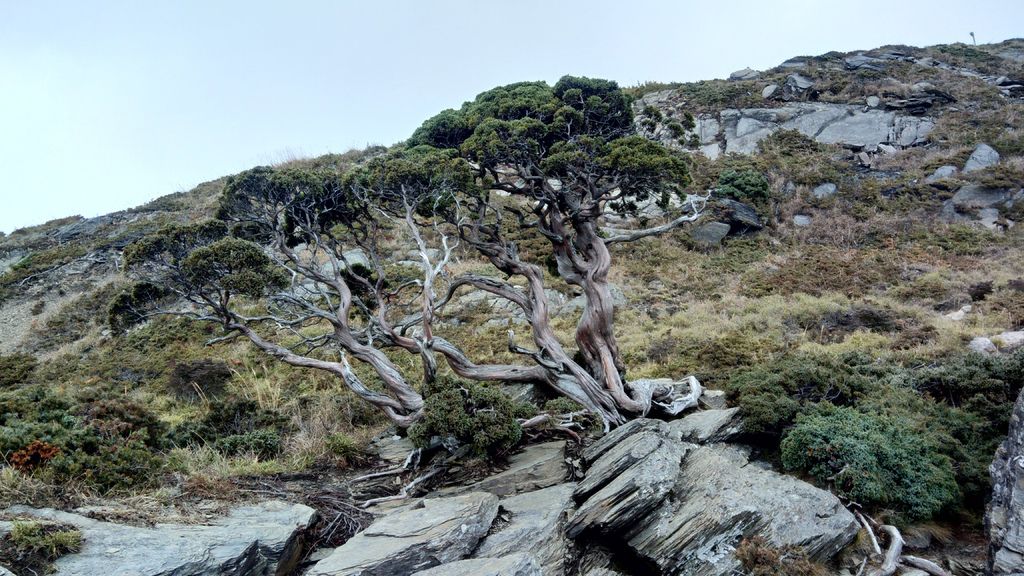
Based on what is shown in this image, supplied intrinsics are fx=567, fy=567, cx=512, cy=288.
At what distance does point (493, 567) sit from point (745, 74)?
48.5 meters

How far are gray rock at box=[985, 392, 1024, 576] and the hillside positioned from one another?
2.26ft

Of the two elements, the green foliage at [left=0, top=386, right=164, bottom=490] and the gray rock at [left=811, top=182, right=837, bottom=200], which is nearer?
the green foliage at [left=0, top=386, right=164, bottom=490]

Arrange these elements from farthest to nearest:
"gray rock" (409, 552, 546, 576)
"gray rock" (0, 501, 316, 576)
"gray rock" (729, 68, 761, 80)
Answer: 1. "gray rock" (729, 68, 761, 80)
2. "gray rock" (0, 501, 316, 576)
3. "gray rock" (409, 552, 546, 576)

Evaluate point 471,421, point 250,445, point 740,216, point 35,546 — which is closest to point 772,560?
point 471,421

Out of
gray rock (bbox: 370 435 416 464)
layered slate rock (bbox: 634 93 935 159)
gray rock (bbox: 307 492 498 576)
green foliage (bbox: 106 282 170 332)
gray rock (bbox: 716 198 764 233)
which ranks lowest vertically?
gray rock (bbox: 370 435 416 464)

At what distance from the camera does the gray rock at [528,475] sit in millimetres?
7344

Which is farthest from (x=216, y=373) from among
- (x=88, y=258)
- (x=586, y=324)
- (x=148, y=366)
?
(x=88, y=258)

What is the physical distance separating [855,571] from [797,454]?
164cm

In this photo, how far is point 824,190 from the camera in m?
29.0

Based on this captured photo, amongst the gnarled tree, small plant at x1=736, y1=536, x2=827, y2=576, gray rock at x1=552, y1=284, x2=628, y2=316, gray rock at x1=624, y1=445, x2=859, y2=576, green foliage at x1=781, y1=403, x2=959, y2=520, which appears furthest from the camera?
gray rock at x1=552, y1=284, x2=628, y2=316

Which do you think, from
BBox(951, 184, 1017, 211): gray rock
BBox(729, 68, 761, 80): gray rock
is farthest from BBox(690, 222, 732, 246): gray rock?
BBox(729, 68, 761, 80): gray rock

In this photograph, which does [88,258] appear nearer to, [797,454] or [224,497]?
[224,497]

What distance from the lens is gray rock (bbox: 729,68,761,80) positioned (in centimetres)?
4456

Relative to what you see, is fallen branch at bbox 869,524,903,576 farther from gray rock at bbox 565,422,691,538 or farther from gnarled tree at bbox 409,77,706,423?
gnarled tree at bbox 409,77,706,423
